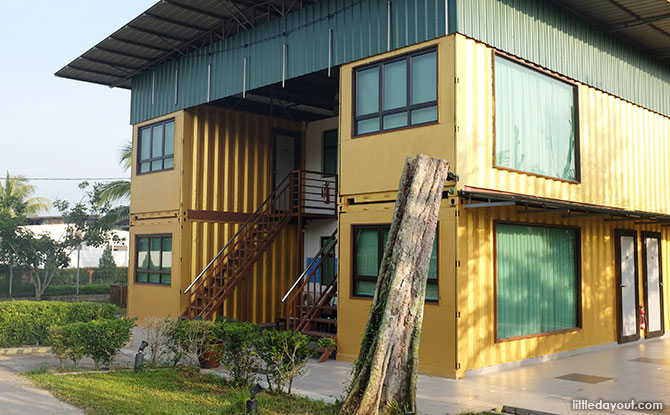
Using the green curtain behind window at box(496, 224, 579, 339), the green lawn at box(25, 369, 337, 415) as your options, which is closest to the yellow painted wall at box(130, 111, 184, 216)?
the green lawn at box(25, 369, 337, 415)

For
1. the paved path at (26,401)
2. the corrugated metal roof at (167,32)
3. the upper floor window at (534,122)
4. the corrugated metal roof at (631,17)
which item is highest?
the corrugated metal roof at (167,32)

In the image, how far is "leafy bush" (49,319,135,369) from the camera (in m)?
9.95

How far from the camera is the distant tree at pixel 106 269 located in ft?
103

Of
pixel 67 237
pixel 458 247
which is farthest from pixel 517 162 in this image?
pixel 67 237

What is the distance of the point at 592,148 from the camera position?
1338cm

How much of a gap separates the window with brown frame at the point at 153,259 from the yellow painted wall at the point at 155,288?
14cm

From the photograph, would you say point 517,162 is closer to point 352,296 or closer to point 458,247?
point 458,247

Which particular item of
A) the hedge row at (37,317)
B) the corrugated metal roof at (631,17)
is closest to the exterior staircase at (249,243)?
the hedge row at (37,317)

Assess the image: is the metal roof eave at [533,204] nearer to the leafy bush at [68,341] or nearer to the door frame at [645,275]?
the door frame at [645,275]

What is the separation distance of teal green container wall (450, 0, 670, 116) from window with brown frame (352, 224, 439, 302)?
3.77 m

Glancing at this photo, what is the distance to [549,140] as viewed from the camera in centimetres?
1230

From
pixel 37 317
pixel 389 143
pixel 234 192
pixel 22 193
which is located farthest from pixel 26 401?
pixel 22 193

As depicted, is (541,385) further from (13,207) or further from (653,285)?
(13,207)

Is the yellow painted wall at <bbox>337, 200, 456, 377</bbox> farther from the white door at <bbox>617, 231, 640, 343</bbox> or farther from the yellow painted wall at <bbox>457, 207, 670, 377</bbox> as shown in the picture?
the white door at <bbox>617, 231, 640, 343</bbox>
